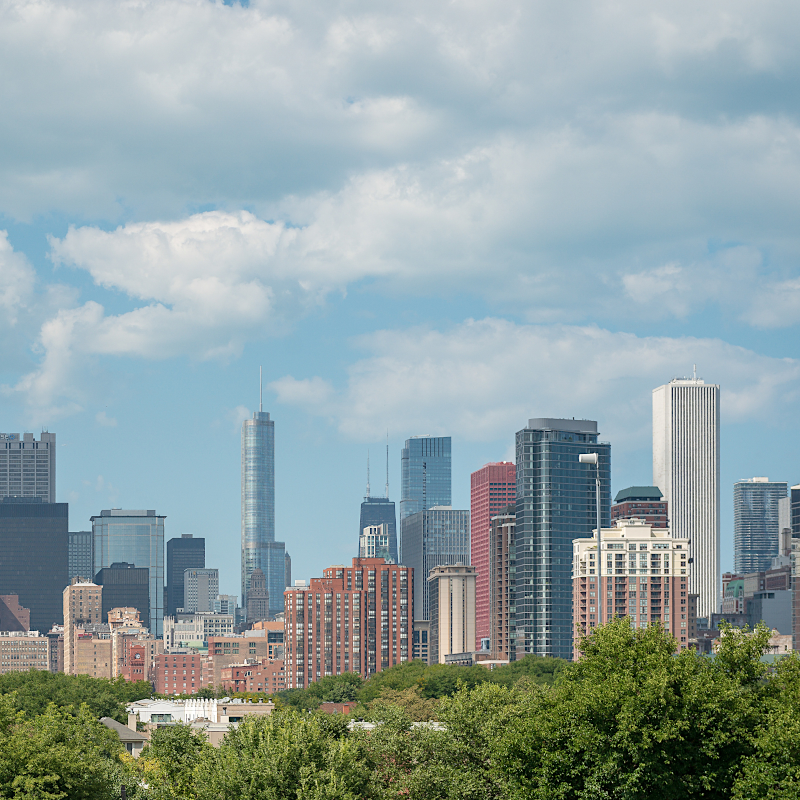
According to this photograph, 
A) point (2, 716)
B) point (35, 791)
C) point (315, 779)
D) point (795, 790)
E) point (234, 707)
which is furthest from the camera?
point (234, 707)

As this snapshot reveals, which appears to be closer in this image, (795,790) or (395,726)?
(795,790)

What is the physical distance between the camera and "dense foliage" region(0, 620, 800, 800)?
2486 inches

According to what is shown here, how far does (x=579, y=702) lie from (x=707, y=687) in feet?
19.5

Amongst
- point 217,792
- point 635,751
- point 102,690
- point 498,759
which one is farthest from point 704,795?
point 102,690

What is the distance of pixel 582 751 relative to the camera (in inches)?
2598

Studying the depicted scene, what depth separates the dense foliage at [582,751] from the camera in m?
63.2

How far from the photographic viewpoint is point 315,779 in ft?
221

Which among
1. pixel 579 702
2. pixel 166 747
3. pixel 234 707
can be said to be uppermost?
pixel 579 702

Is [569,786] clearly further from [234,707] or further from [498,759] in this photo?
[234,707]

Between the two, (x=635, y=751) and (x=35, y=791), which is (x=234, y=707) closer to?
(x=35, y=791)

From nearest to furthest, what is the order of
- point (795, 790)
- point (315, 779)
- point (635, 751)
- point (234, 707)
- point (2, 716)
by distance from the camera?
point (795, 790), point (635, 751), point (315, 779), point (2, 716), point (234, 707)

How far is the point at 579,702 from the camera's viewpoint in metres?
65.4

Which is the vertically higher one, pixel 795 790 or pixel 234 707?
pixel 795 790

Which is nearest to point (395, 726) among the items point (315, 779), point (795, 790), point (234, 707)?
point (315, 779)
